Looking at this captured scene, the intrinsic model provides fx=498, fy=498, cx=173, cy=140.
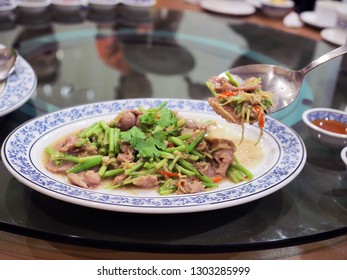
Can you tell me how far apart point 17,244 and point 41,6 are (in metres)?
2.03

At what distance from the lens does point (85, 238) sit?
45.6 inches

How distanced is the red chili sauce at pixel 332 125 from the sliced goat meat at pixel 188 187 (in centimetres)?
61

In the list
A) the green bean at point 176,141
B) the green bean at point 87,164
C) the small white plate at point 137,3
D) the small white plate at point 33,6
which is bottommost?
the small white plate at point 33,6

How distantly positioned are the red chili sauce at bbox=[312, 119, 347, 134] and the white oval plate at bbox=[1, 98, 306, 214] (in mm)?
187

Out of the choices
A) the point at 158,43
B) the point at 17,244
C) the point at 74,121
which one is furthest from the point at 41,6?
the point at 17,244

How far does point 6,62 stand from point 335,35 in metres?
1.80

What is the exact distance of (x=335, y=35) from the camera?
2.81 meters

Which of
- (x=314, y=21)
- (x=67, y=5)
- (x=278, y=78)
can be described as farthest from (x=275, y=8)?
(x=278, y=78)

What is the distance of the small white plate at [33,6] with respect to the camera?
286 cm

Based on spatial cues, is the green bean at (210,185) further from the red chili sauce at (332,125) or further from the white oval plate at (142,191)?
the red chili sauce at (332,125)

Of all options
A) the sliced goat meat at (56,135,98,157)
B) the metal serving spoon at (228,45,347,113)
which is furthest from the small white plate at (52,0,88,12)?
the sliced goat meat at (56,135,98,157)

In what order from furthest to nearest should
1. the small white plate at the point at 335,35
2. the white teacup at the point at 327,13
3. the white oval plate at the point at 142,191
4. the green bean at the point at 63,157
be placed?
the white teacup at the point at 327,13 < the small white plate at the point at 335,35 < the green bean at the point at 63,157 < the white oval plate at the point at 142,191

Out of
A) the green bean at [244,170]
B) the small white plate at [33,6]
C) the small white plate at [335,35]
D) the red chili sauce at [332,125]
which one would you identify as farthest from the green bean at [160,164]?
the small white plate at [33,6]

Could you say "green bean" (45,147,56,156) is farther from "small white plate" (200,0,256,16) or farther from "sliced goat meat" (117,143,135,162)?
"small white plate" (200,0,256,16)
